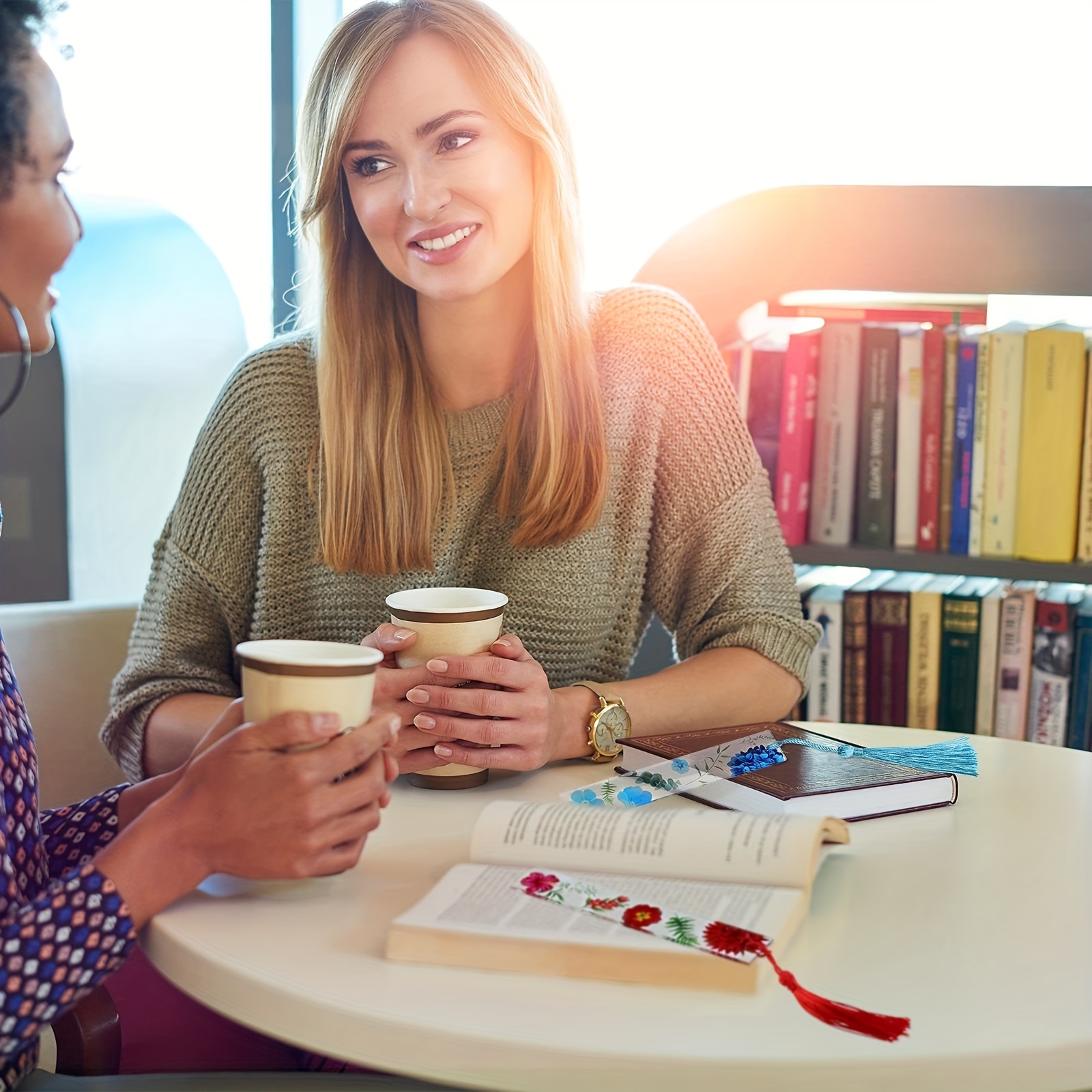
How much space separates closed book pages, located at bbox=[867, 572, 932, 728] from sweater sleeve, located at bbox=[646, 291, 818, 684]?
1.51 feet

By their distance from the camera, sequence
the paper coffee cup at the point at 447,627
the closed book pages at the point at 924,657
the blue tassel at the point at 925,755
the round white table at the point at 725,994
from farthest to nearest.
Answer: the closed book pages at the point at 924,657, the blue tassel at the point at 925,755, the paper coffee cup at the point at 447,627, the round white table at the point at 725,994

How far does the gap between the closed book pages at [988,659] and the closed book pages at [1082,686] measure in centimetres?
11

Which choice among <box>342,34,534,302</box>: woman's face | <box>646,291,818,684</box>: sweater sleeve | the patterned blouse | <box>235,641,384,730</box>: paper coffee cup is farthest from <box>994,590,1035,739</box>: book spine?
the patterned blouse

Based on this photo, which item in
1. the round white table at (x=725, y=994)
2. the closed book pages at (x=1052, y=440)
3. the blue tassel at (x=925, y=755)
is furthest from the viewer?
the closed book pages at (x=1052, y=440)

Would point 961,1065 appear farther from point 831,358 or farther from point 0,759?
point 831,358

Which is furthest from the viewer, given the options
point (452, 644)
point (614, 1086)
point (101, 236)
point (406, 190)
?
point (101, 236)

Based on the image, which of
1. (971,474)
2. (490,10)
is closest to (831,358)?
(971,474)

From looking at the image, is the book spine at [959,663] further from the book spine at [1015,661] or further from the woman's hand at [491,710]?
the woman's hand at [491,710]

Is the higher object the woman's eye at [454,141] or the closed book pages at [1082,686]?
the woman's eye at [454,141]

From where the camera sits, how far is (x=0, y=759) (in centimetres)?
88

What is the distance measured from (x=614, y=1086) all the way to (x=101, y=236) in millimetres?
2387

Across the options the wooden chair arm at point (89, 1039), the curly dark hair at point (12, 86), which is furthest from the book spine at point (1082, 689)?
the curly dark hair at point (12, 86)

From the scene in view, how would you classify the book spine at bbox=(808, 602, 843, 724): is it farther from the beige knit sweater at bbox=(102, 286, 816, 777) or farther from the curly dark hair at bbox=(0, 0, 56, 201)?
the curly dark hair at bbox=(0, 0, 56, 201)

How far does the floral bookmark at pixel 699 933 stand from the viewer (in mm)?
646
